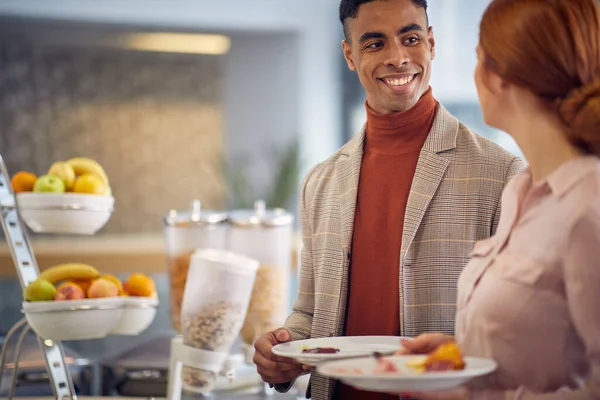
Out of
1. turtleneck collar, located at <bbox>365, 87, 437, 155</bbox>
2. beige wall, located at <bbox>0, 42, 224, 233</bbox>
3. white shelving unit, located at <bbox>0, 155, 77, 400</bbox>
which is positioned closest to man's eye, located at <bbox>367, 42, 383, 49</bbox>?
turtleneck collar, located at <bbox>365, 87, 437, 155</bbox>

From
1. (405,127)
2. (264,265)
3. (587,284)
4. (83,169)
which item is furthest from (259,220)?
(587,284)

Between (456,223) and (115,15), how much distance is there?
17.4ft

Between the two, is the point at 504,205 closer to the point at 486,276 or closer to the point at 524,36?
the point at 486,276

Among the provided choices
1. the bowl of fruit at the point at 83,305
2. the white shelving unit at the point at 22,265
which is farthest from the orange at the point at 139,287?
the white shelving unit at the point at 22,265

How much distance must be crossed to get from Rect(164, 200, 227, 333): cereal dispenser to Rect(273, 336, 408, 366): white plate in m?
0.99

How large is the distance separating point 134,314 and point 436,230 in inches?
30.2

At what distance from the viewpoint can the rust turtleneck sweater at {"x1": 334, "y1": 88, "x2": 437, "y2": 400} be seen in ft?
5.68

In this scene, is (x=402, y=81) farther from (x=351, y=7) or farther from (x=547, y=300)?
(x=547, y=300)

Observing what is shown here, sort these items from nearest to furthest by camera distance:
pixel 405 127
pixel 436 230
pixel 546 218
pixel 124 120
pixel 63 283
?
pixel 546 218 < pixel 436 230 < pixel 405 127 < pixel 63 283 < pixel 124 120

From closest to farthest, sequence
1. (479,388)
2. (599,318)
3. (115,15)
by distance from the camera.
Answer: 1. (599,318)
2. (479,388)
3. (115,15)

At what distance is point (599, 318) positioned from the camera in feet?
3.53

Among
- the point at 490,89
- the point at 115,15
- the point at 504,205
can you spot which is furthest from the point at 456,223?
the point at 115,15

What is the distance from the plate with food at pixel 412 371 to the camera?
1.05 metres

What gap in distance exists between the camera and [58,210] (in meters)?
1.90
